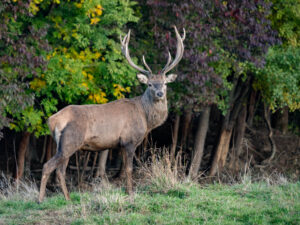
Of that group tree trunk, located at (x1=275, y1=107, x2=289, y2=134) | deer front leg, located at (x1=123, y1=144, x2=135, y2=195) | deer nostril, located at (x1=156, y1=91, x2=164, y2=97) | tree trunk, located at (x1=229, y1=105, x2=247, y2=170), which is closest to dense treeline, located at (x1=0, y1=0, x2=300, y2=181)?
deer front leg, located at (x1=123, y1=144, x2=135, y2=195)

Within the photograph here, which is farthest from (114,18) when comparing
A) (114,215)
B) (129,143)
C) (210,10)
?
(114,215)

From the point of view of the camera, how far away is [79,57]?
12305 mm

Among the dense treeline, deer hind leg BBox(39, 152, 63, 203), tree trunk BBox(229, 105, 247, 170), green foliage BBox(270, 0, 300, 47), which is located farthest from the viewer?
tree trunk BBox(229, 105, 247, 170)

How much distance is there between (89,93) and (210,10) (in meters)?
3.81

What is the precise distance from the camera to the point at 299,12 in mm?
14719

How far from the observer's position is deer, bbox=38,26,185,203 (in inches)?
332

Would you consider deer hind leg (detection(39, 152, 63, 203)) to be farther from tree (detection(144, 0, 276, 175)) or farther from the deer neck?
tree (detection(144, 0, 276, 175))

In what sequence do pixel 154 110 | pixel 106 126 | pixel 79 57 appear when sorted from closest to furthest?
pixel 106 126 → pixel 154 110 → pixel 79 57

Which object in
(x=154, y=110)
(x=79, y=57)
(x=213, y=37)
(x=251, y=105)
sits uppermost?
(x=213, y=37)

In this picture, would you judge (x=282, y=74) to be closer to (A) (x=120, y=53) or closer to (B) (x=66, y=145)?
(A) (x=120, y=53)

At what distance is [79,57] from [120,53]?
3.33 feet

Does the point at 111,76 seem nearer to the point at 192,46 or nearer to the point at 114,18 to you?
the point at 114,18

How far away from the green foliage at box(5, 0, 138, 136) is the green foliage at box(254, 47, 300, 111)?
14.3 feet

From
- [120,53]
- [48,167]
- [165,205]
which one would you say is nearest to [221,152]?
Answer: [120,53]
